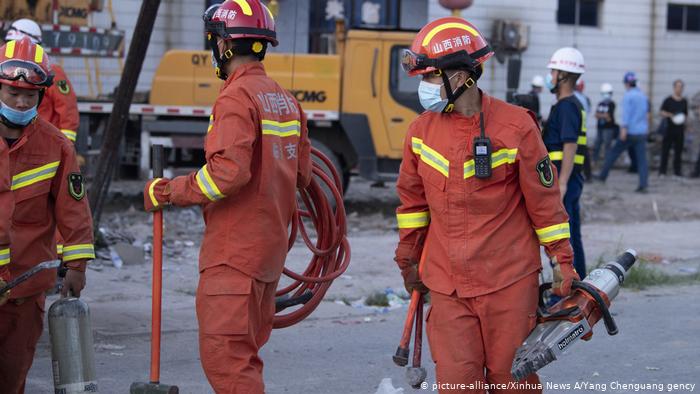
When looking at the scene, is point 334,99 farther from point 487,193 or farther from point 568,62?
point 487,193

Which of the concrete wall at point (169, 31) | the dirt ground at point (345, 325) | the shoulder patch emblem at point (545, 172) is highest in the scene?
the concrete wall at point (169, 31)

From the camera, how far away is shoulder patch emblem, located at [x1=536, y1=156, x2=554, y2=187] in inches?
174

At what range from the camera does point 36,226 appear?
15.9 ft

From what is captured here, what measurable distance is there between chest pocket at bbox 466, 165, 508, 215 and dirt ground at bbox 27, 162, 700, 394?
2.13m

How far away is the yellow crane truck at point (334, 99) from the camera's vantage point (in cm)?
1433

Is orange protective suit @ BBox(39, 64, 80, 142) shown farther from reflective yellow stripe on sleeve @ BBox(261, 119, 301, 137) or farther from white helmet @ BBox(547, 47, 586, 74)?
reflective yellow stripe on sleeve @ BBox(261, 119, 301, 137)

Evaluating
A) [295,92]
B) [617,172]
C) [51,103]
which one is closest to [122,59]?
[295,92]

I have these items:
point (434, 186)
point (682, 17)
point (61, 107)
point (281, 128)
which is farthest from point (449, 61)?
point (682, 17)

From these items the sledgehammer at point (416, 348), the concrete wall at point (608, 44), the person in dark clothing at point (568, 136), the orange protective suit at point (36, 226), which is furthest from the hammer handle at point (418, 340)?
the concrete wall at point (608, 44)

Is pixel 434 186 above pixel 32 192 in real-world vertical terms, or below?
above

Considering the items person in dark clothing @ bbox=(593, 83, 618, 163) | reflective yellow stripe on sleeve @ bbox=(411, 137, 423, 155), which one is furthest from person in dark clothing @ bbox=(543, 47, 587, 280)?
person in dark clothing @ bbox=(593, 83, 618, 163)

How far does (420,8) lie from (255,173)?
18.5 m

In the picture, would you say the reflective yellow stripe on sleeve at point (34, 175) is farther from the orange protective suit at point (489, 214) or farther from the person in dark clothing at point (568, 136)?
the person in dark clothing at point (568, 136)

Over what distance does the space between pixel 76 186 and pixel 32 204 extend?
0.21 metres
